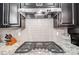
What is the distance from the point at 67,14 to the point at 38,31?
0.50 meters

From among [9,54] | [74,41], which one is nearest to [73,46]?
[74,41]

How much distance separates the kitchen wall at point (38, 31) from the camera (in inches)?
92.3

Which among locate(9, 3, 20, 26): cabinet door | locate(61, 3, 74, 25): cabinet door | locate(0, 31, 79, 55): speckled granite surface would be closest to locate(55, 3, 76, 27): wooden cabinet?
locate(61, 3, 74, 25): cabinet door

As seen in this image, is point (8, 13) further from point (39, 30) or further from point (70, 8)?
point (70, 8)

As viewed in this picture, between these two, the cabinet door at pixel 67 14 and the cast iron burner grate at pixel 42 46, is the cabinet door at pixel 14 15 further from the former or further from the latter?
the cabinet door at pixel 67 14

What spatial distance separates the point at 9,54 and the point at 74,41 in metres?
0.97

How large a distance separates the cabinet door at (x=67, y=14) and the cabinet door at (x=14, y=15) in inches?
26.4

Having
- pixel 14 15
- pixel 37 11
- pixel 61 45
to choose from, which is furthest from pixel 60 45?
pixel 14 15

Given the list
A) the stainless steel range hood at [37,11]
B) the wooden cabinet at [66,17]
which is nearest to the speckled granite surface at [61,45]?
the wooden cabinet at [66,17]

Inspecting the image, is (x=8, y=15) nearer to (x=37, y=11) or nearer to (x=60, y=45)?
(x=37, y=11)

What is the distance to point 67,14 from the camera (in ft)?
7.67

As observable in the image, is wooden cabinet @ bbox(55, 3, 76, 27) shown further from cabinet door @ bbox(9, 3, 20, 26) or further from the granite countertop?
cabinet door @ bbox(9, 3, 20, 26)

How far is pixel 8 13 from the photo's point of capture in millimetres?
2318

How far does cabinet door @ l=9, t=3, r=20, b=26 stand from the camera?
2.31m
